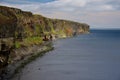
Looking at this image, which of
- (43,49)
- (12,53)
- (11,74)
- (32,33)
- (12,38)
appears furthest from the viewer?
(32,33)

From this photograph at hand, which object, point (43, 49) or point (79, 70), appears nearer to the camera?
point (79, 70)

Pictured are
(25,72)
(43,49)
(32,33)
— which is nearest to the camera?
(25,72)

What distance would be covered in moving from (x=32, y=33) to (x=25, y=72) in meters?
89.2

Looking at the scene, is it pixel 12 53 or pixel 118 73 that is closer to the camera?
pixel 118 73

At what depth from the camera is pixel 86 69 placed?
3942 inches

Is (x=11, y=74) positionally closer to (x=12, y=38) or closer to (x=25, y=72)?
(x=25, y=72)

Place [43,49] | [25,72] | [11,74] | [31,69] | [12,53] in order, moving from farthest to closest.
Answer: [43,49] < [12,53] < [31,69] < [25,72] < [11,74]

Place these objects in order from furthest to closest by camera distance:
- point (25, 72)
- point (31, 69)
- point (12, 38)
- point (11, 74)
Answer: point (12, 38) → point (31, 69) → point (25, 72) → point (11, 74)

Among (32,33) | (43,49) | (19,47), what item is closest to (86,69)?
(19,47)

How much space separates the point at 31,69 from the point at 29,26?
291 ft

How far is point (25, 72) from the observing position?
90.4m

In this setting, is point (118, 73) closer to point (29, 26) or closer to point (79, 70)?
point (79, 70)

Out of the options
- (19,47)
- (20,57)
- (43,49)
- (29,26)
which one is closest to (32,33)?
(29,26)

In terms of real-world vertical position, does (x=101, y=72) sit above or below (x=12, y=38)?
below
